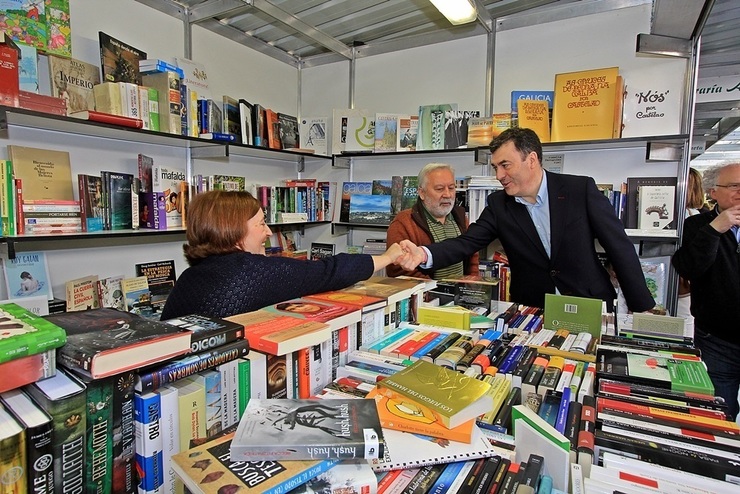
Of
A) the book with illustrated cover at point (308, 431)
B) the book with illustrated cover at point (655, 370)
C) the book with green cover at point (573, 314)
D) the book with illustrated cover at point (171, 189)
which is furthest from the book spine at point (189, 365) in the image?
the book with illustrated cover at point (171, 189)

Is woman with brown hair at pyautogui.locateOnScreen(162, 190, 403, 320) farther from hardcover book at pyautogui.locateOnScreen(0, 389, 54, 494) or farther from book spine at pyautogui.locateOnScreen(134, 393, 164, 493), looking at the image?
hardcover book at pyautogui.locateOnScreen(0, 389, 54, 494)

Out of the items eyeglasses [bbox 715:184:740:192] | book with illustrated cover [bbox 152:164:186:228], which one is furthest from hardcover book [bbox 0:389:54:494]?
eyeglasses [bbox 715:184:740:192]

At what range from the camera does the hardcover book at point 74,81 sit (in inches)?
93.7

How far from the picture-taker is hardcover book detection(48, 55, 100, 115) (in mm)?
2379

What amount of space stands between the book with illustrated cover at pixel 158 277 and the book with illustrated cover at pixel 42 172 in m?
0.67

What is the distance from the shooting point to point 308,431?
0.80 meters

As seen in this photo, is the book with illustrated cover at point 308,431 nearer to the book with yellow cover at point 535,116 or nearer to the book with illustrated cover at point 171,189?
the book with illustrated cover at point 171,189

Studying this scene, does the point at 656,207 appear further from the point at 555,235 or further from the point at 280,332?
the point at 280,332

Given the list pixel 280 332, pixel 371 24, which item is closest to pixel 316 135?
pixel 371 24

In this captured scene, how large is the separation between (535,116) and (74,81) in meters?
2.95

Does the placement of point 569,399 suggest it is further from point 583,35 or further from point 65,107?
point 583,35

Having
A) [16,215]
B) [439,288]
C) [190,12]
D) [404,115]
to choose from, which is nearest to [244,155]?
[190,12]

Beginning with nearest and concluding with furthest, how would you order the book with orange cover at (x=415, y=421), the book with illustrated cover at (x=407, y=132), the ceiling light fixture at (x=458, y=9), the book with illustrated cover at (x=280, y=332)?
the book with orange cover at (x=415, y=421)
the book with illustrated cover at (x=280, y=332)
the ceiling light fixture at (x=458, y=9)
the book with illustrated cover at (x=407, y=132)

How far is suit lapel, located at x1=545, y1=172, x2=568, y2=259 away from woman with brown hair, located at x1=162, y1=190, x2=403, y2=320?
1.04 m
